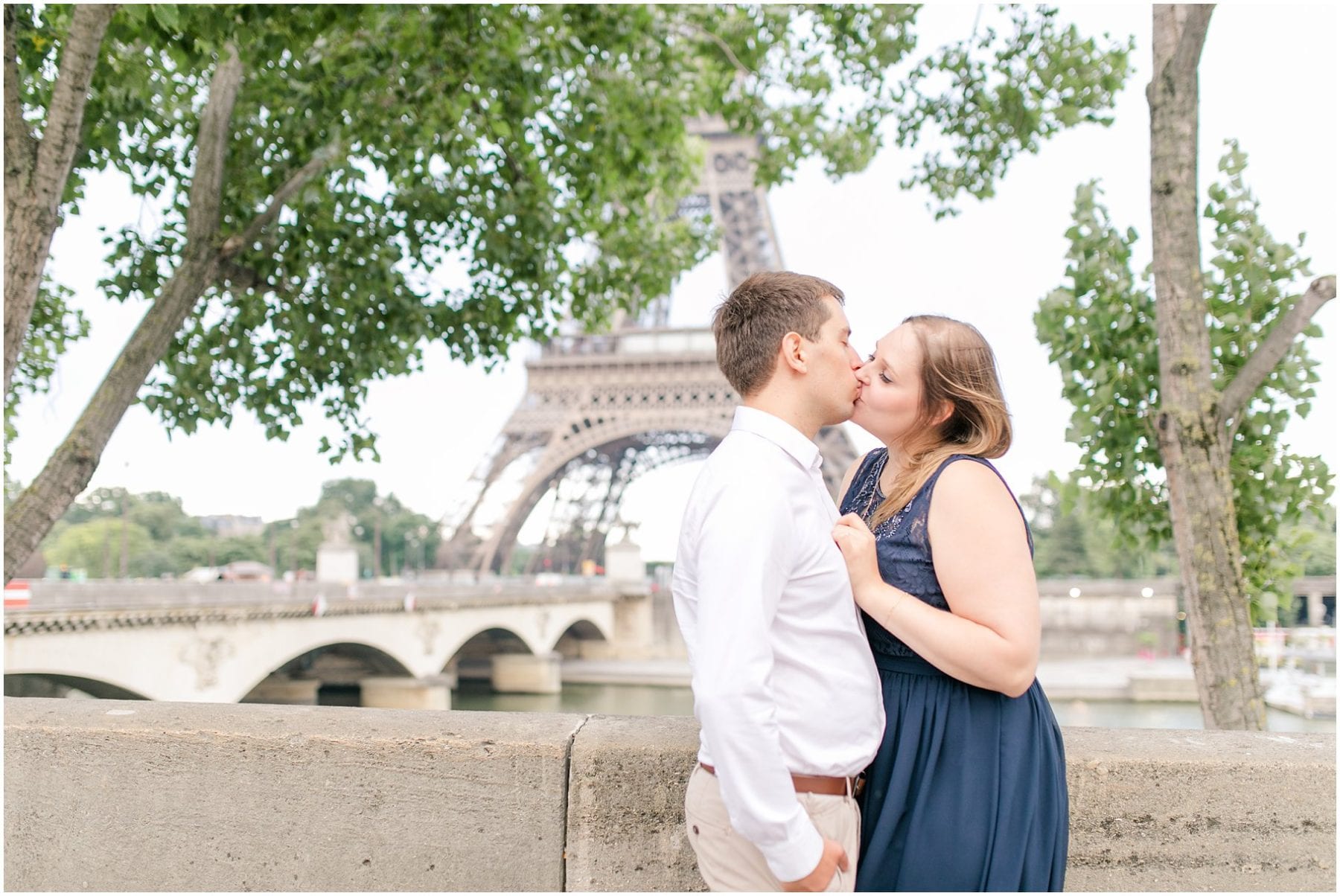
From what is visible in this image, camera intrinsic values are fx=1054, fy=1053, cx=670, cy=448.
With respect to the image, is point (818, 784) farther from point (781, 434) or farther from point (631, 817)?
point (631, 817)

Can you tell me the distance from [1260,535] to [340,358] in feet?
16.1

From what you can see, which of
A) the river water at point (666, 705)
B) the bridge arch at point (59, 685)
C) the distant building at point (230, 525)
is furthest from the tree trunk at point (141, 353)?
the distant building at point (230, 525)

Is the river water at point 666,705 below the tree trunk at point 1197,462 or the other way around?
below

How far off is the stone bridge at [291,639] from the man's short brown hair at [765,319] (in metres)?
3.72

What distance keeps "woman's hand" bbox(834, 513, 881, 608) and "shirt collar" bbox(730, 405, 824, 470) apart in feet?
0.40

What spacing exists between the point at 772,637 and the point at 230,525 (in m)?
32.6

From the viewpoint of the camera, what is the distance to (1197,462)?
334cm

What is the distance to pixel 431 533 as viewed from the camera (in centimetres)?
5750

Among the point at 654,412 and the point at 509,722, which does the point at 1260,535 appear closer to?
the point at 509,722

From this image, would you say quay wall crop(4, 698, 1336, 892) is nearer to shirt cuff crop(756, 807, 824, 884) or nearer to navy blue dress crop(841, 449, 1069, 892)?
navy blue dress crop(841, 449, 1069, 892)

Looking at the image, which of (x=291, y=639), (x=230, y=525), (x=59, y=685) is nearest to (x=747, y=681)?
(x=291, y=639)

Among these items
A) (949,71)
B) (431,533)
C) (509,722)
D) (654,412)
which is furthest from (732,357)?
(431,533)

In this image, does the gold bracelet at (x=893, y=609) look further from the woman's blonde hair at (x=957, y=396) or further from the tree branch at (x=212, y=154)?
the tree branch at (x=212, y=154)

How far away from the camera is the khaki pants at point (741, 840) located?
1626 millimetres
